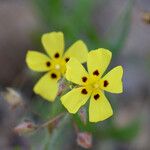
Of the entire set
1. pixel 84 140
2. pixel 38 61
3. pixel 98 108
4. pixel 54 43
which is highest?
pixel 54 43

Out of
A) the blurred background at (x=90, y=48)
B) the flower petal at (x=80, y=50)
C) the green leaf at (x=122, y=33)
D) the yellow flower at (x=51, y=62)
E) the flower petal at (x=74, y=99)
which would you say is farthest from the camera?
the blurred background at (x=90, y=48)

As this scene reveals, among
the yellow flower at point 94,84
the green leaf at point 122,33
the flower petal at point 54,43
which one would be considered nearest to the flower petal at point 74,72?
the yellow flower at point 94,84

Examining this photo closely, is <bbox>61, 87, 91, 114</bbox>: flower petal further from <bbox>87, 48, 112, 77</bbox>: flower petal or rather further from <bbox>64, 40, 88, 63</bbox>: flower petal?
<bbox>64, 40, 88, 63</bbox>: flower petal

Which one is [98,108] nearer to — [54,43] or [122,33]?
[54,43]

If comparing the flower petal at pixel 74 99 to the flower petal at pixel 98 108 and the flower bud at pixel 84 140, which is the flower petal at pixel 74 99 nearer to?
the flower petal at pixel 98 108

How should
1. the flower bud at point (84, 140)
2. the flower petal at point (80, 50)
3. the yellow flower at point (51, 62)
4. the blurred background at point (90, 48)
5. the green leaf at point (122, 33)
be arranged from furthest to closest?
1. the blurred background at point (90, 48)
2. the green leaf at point (122, 33)
3. the yellow flower at point (51, 62)
4. the flower petal at point (80, 50)
5. the flower bud at point (84, 140)

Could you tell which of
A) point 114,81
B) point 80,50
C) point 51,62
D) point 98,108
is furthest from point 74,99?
point 51,62
